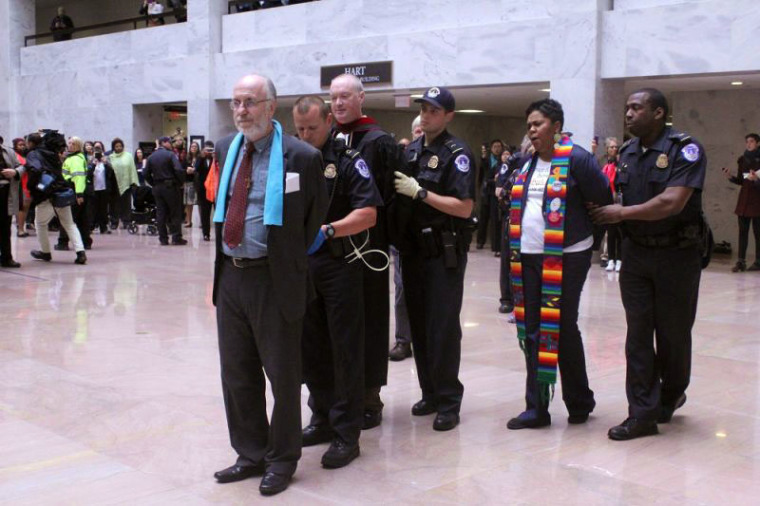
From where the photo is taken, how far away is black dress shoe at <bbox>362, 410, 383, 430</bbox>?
17.3ft

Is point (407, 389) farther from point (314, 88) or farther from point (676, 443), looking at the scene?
point (314, 88)

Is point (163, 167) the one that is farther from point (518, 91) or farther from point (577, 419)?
point (577, 419)

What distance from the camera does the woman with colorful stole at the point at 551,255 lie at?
5.12 m

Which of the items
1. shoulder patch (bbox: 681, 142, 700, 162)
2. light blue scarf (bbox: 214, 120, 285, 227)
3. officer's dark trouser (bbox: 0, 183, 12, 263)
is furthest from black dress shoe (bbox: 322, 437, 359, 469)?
officer's dark trouser (bbox: 0, 183, 12, 263)

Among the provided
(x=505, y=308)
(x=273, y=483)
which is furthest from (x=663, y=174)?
(x=505, y=308)

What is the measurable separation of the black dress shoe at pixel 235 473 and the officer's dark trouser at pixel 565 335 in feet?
5.49

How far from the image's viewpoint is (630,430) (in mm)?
5066

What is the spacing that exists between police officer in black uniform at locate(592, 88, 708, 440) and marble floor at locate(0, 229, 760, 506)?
345mm

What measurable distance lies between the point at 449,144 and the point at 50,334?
4.28m

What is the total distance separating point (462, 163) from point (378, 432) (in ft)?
5.26

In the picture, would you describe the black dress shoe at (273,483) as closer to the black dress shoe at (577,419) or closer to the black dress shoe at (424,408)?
the black dress shoe at (424,408)

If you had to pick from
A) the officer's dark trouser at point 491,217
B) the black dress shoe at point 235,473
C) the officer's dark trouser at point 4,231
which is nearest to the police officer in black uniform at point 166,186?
the officer's dark trouser at point 4,231

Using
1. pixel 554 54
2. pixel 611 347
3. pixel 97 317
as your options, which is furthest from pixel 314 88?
pixel 611 347

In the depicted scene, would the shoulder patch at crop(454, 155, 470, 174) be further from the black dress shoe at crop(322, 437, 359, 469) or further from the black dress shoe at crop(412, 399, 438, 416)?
the black dress shoe at crop(322, 437, 359, 469)
